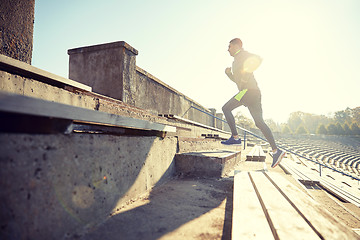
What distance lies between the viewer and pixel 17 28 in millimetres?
2252

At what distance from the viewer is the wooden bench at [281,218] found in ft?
3.78

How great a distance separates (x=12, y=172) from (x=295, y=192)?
2.28 meters

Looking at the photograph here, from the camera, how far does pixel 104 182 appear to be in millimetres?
1413

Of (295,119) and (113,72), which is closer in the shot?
(113,72)

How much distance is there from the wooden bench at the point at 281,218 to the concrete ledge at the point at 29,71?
1.80 metres

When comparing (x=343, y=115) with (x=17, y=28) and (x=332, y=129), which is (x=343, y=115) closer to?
(x=332, y=129)

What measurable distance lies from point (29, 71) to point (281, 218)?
7.05ft

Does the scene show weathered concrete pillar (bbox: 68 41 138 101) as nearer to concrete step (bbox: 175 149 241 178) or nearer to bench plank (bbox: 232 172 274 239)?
concrete step (bbox: 175 149 241 178)

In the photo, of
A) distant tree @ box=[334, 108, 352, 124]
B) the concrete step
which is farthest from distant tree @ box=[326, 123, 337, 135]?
the concrete step

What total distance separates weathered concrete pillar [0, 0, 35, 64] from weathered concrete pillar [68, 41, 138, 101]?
1250mm

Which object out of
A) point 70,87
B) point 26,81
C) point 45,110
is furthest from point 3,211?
point 70,87

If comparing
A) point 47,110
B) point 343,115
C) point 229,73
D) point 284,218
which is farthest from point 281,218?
point 343,115

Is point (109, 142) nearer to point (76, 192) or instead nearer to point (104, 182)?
point (104, 182)

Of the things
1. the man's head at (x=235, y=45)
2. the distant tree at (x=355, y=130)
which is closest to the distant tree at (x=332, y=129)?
the distant tree at (x=355, y=130)
